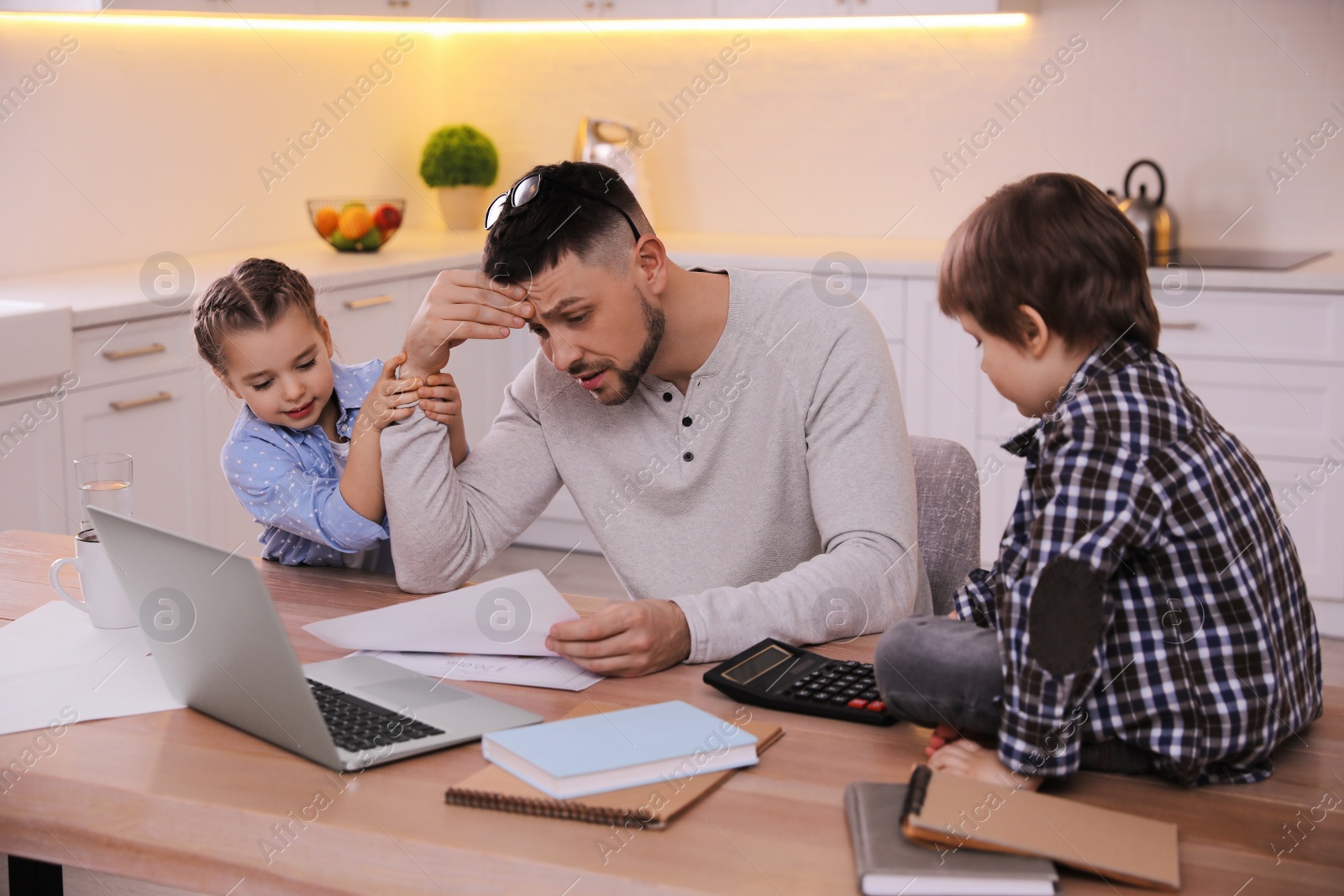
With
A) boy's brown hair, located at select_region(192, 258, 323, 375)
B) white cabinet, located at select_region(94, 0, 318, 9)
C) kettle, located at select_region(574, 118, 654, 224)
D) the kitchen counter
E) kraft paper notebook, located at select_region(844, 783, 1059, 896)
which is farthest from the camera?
kettle, located at select_region(574, 118, 654, 224)

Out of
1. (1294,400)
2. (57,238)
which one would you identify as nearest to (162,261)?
(57,238)

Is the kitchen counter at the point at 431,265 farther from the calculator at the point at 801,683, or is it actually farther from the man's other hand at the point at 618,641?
the calculator at the point at 801,683

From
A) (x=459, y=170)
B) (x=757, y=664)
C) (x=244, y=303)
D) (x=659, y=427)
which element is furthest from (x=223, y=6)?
(x=757, y=664)

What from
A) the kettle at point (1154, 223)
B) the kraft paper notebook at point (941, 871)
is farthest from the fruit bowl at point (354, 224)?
the kraft paper notebook at point (941, 871)

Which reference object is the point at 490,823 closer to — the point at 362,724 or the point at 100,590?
the point at 362,724

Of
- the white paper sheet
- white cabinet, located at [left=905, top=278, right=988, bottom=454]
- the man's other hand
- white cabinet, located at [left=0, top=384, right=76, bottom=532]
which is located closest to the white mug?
the white paper sheet

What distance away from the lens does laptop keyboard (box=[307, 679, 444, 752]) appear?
3.43ft

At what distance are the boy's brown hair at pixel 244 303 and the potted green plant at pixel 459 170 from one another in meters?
2.70

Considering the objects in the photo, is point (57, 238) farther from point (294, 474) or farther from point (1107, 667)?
point (1107, 667)

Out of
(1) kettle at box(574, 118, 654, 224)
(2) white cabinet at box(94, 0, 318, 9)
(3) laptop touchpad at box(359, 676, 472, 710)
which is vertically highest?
(2) white cabinet at box(94, 0, 318, 9)

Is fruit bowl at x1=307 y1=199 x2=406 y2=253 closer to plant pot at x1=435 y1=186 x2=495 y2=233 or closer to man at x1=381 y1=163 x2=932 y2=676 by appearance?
plant pot at x1=435 y1=186 x2=495 y2=233

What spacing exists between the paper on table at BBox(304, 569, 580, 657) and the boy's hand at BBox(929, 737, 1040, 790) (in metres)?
0.42

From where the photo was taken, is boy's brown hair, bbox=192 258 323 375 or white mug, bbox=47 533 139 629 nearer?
white mug, bbox=47 533 139 629

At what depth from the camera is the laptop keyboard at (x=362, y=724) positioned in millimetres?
1044
